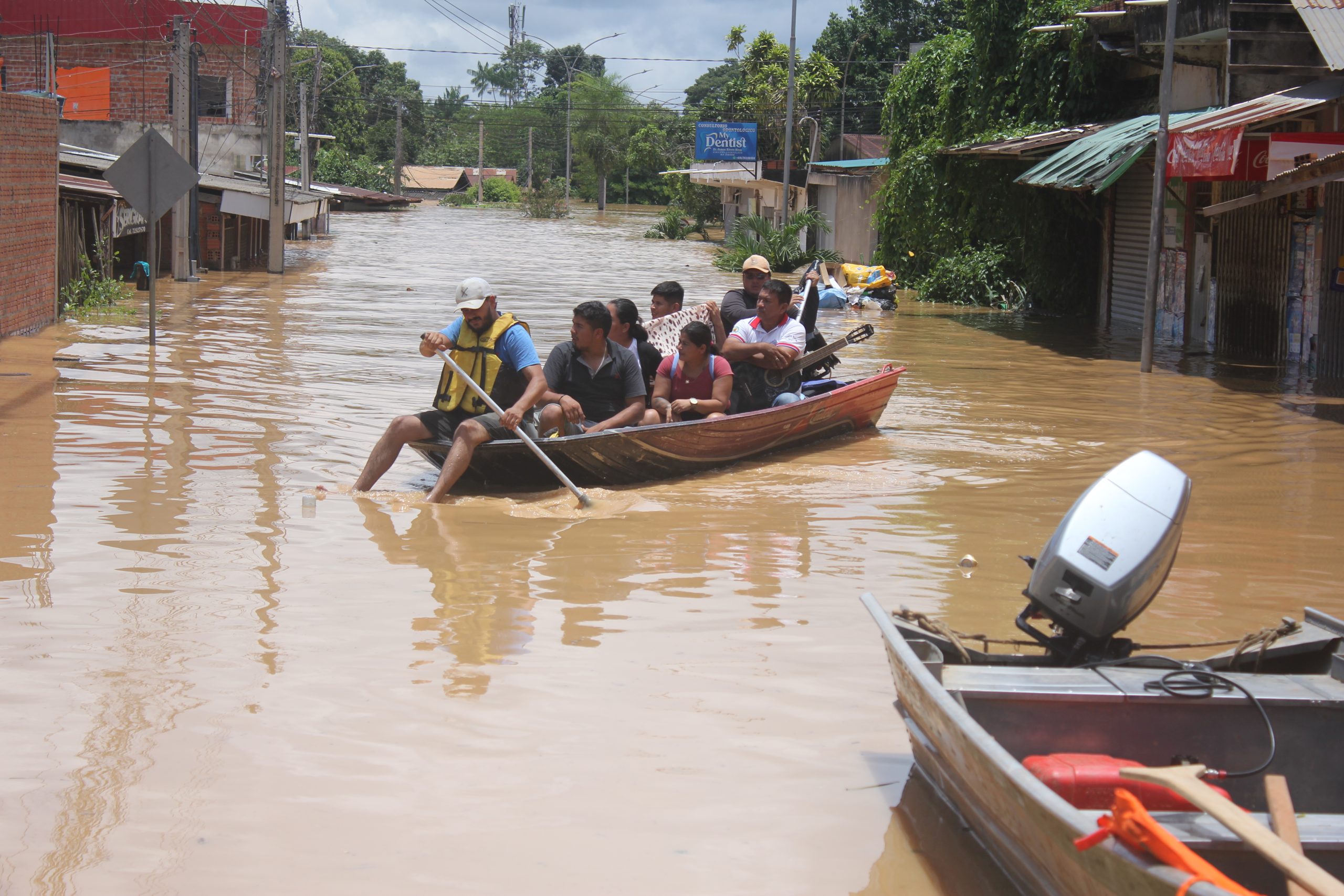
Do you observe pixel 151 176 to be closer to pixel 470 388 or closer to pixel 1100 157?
pixel 470 388

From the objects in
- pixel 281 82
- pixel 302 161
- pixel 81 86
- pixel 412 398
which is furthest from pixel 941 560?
pixel 302 161

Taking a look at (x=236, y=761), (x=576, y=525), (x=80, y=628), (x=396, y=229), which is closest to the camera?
(x=236, y=761)

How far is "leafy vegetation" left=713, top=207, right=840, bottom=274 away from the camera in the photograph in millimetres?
31281

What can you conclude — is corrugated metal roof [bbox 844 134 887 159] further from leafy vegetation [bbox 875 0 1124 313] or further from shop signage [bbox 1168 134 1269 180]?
shop signage [bbox 1168 134 1269 180]

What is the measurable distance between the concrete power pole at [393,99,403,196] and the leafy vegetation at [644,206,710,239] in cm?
3152

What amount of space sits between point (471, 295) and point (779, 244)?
23.6 m

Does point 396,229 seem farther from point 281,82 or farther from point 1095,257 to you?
point 1095,257

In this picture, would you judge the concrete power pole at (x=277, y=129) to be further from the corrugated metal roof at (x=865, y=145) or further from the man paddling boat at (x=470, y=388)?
the corrugated metal roof at (x=865, y=145)

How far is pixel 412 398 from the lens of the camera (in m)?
12.7

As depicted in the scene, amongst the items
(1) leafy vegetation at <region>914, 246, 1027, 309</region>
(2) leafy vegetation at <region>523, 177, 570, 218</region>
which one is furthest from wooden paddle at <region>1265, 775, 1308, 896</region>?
(2) leafy vegetation at <region>523, 177, 570, 218</region>

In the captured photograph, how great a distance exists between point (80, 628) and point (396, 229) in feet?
151

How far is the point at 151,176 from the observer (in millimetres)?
13930

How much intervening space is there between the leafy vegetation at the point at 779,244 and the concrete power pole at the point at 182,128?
1213 centimetres

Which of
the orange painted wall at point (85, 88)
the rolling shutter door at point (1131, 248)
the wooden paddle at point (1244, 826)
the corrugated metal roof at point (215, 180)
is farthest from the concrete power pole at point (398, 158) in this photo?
the wooden paddle at point (1244, 826)
